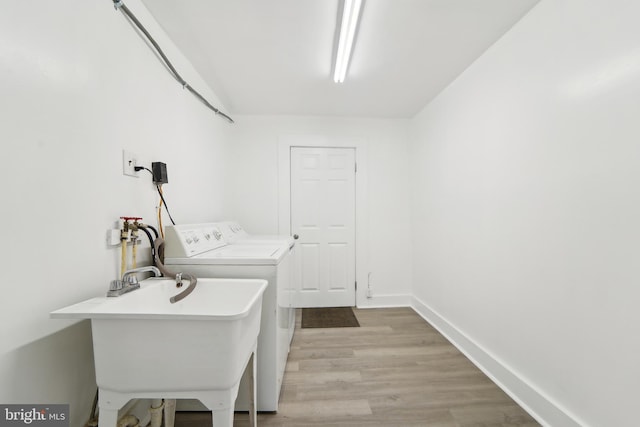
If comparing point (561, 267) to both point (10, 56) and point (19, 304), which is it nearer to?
point (19, 304)

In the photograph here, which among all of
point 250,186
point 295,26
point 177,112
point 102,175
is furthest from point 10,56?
point 250,186

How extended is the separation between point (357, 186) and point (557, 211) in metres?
1.99

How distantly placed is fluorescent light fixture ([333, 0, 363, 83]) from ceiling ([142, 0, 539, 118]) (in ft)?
0.25

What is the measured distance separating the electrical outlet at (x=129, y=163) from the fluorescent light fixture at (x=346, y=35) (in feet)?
4.46

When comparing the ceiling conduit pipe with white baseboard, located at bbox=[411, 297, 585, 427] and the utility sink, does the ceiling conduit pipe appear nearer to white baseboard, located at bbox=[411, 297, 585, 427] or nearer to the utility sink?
the utility sink

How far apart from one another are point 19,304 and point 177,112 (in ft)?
4.58

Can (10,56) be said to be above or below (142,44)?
below

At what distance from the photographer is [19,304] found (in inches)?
31.4

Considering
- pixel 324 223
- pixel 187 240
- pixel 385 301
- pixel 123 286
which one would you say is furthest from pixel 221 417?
pixel 385 301

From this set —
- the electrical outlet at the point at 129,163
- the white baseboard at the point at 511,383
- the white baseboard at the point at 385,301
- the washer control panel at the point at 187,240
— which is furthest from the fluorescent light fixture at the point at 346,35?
the white baseboard at the point at 385,301

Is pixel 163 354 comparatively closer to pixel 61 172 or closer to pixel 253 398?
pixel 253 398

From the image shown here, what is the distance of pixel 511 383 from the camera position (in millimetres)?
1590

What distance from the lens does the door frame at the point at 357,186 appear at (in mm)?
3041

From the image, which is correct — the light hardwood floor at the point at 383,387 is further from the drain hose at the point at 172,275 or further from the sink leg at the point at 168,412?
the drain hose at the point at 172,275
